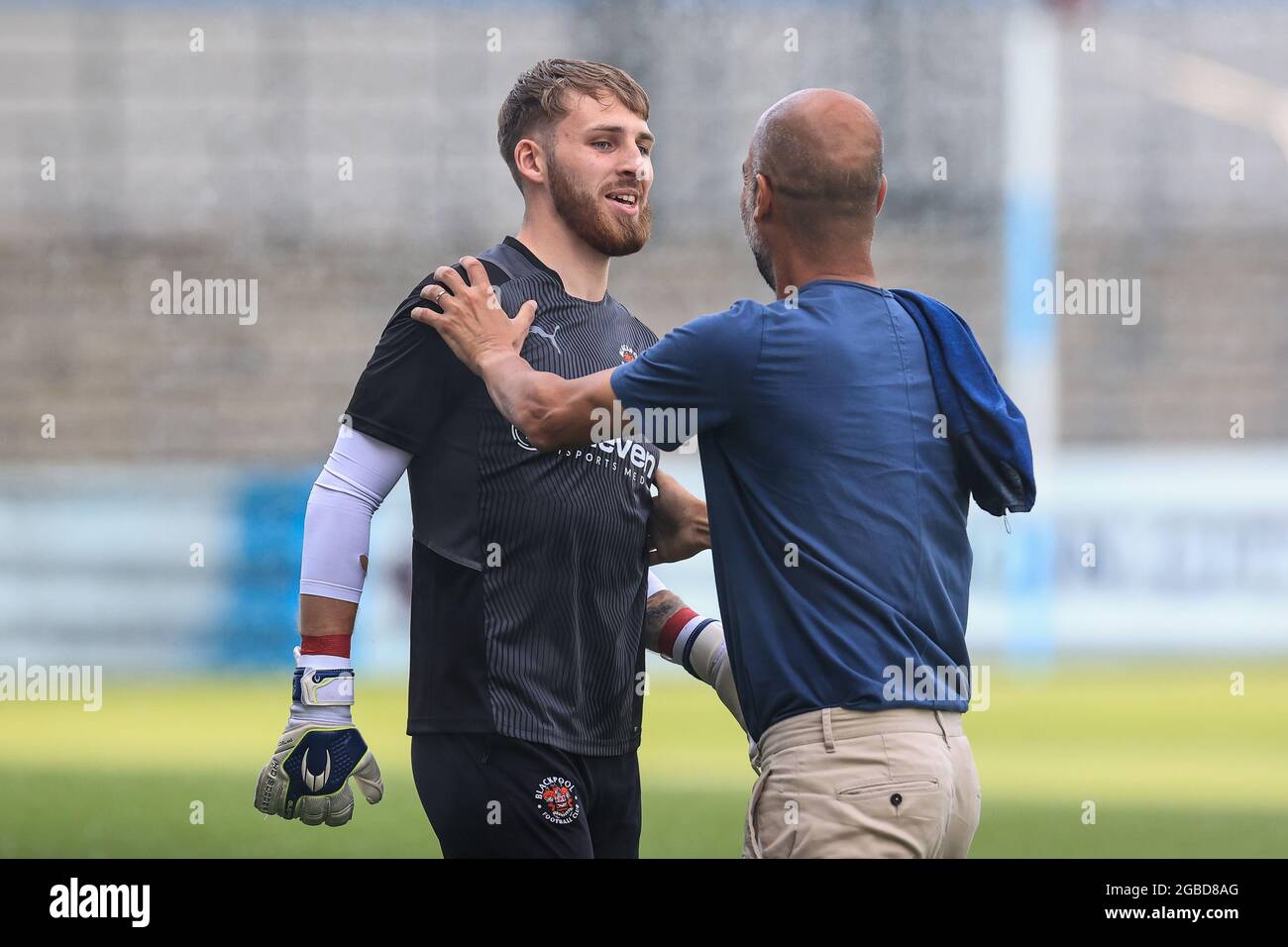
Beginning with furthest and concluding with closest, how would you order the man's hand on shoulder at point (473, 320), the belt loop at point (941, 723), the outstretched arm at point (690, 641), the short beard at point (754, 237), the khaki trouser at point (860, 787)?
the outstretched arm at point (690, 641)
the man's hand on shoulder at point (473, 320)
the short beard at point (754, 237)
the belt loop at point (941, 723)
the khaki trouser at point (860, 787)

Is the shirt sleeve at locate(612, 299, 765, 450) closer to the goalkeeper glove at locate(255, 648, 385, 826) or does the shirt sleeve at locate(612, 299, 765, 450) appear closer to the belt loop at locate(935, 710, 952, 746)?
the belt loop at locate(935, 710, 952, 746)

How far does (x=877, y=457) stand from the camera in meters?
3.10

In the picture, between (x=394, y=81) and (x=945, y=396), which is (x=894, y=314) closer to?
(x=945, y=396)

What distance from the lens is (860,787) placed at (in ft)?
9.88

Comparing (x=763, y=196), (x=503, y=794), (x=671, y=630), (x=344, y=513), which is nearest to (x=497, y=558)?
(x=344, y=513)

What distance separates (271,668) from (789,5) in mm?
11424

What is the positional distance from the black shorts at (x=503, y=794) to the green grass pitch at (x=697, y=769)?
3655 millimetres

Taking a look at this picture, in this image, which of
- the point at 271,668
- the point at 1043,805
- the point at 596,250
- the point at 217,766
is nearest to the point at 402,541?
the point at 271,668

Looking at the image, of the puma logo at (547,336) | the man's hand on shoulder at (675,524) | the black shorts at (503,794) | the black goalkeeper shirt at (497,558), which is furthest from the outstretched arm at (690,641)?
the puma logo at (547,336)

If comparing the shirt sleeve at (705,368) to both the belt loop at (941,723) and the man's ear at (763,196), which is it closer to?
the man's ear at (763,196)

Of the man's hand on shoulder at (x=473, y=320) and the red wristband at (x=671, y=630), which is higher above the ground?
the man's hand on shoulder at (x=473, y=320)

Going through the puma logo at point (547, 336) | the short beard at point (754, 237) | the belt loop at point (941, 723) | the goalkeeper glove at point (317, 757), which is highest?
the short beard at point (754, 237)

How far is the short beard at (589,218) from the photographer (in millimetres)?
3797

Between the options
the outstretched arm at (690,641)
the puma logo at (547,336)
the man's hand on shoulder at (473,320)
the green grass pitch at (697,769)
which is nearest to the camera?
the man's hand on shoulder at (473,320)
